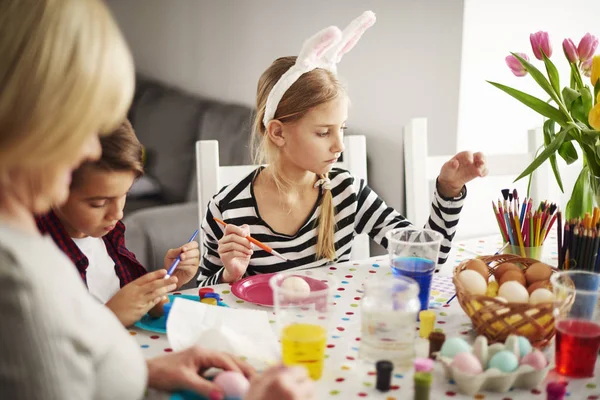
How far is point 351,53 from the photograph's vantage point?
7.85 ft

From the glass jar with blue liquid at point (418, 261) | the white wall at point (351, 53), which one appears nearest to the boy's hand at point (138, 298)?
the glass jar with blue liquid at point (418, 261)

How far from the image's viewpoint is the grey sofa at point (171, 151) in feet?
7.73

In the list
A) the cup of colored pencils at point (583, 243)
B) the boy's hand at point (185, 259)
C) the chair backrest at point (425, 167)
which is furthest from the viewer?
the chair backrest at point (425, 167)

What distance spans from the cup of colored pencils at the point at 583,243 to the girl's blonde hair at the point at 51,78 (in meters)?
0.83

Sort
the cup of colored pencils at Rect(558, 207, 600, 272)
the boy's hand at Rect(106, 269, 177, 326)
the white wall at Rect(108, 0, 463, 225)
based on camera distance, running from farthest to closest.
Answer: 1. the white wall at Rect(108, 0, 463, 225)
2. the cup of colored pencils at Rect(558, 207, 600, 272)
3. the boy's hand at Rect(106, 269, 177, 326)

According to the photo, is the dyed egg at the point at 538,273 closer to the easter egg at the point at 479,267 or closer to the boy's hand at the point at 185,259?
the easter egg at the point at 479,267

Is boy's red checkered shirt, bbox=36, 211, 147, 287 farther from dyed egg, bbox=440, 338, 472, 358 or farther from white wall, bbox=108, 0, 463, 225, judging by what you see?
white wall, bbox=108, 0, 463, 225

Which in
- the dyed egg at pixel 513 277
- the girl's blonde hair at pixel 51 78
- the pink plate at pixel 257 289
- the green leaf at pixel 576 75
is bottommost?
the pink plate at pixel 257 289

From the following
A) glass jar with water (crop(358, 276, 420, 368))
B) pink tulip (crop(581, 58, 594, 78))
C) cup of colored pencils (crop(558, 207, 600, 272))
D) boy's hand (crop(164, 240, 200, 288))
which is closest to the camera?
glass jar with water (crop(358, 276, 420, 368))

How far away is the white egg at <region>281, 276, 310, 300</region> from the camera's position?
2.88 feet

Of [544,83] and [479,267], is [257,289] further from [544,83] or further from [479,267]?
[544,83]

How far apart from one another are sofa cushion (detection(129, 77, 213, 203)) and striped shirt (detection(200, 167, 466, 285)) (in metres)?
0.98

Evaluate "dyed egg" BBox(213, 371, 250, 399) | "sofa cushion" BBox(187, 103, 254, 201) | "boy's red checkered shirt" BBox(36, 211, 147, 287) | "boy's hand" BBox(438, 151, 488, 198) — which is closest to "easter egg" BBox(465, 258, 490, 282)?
"boy's hand" BBox(438, 151, 488, 198)

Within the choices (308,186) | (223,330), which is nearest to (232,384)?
(223,330)
